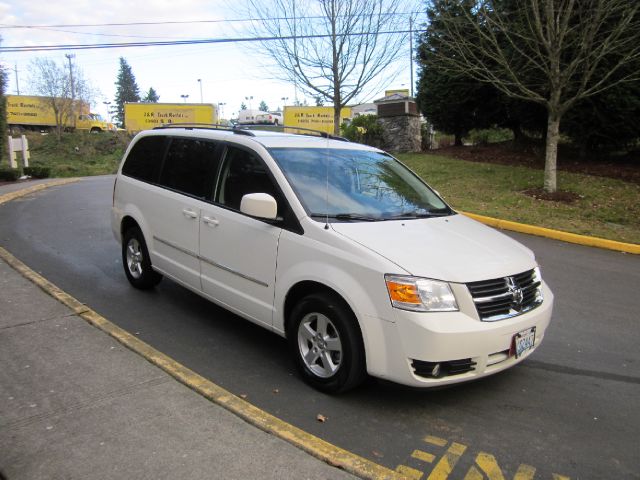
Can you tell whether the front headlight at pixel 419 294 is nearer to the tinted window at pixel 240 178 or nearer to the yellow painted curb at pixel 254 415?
the yellow painted curb at pixel 254 415

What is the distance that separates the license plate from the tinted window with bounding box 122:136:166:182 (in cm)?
384

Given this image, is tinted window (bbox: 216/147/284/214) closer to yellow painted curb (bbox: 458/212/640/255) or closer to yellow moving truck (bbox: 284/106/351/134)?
yellow painted curb (bbox: 458/212/640/255)

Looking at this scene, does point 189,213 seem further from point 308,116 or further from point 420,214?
point 308,116

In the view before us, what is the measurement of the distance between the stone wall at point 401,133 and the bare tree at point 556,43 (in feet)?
19.9

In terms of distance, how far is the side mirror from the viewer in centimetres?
379

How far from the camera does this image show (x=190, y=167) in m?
5.02

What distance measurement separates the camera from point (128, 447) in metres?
2.85

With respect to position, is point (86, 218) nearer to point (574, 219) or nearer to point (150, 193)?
point (150, 193)

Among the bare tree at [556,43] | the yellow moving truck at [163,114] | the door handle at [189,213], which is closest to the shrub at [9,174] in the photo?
the bare tree at [556,43]

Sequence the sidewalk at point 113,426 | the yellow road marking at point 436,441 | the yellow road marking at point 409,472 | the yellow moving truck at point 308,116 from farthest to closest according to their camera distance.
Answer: the yellow moving truck at point 308,116 < the yellow road marking at point 436,441 < the yellow road marking at point 409,472 < the sidewalk at point 113,426

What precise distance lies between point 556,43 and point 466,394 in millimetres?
10005

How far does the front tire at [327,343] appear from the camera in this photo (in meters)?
3.44

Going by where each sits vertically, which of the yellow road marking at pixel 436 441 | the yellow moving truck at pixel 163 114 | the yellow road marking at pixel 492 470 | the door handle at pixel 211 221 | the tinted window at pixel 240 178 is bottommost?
the yellow road marking at pixel 492 470

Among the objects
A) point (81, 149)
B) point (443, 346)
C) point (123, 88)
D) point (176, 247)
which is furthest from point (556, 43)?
point (123, 88)
